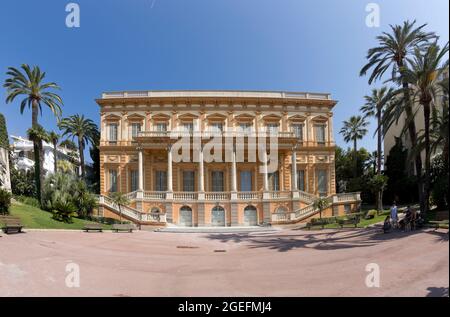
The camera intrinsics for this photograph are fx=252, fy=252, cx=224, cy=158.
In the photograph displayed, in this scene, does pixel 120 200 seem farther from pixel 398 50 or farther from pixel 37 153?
pixel 398 50

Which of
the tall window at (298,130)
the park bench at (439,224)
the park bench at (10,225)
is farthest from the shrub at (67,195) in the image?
the park bench at (439,224)

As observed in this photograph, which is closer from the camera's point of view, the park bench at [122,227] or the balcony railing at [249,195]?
the park bench at [122,227]

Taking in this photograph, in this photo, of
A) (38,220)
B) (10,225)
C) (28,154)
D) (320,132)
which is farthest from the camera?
(28,154)

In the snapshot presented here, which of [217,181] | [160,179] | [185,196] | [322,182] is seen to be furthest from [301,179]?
[160,179]

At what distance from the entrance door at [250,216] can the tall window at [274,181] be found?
4.74 meters

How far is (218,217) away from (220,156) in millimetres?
6800

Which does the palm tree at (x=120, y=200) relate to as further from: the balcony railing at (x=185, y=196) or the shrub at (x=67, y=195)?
the balcony railing at (x=185, y=196)

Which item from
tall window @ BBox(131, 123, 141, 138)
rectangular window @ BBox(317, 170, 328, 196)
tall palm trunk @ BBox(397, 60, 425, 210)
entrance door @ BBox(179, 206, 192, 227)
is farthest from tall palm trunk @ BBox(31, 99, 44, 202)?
tall palm trunk @ BBox(397, 60, 425, 210)

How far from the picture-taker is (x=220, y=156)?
28219 mm

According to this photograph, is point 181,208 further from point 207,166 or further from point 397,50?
point 397,50

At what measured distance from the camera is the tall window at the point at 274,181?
29223mm

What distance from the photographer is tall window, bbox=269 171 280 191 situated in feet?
95.9

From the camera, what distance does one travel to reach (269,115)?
30656 millimetres
